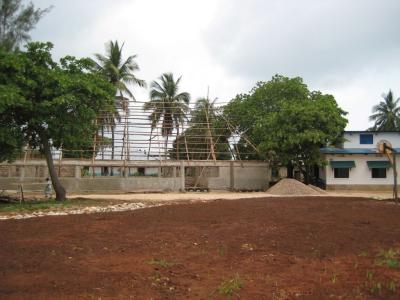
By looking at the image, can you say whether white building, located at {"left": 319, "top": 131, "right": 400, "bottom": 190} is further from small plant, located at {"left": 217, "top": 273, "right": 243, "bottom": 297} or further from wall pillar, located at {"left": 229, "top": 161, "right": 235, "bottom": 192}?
small plant, located at {"left": 217, "top": 273, "right": 243, "bottom": 297}

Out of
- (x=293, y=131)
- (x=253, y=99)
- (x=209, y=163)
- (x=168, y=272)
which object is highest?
(x=253, y=99)

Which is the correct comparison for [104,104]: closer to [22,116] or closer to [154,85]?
[22,116]

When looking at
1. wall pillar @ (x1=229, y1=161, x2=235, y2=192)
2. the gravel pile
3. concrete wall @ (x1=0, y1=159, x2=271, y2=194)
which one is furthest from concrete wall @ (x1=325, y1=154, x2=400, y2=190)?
the gravel pile

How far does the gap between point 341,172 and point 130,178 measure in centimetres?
1525

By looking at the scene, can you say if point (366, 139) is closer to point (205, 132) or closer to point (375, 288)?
point (205, 132)

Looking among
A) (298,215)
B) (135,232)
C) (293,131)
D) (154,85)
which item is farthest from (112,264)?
(154,85)

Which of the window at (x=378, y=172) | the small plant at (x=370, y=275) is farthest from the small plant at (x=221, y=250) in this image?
the window at (x=378, y=172)

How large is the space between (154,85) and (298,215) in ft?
99.6

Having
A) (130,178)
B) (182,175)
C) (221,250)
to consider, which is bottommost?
(221,250)

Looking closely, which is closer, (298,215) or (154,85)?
(298,215)

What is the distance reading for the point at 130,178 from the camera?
30703mm

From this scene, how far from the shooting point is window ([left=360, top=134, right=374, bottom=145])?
112 feet

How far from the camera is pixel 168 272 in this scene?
679 cm

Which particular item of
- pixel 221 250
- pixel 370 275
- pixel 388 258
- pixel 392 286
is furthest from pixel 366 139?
pixel 392 286
